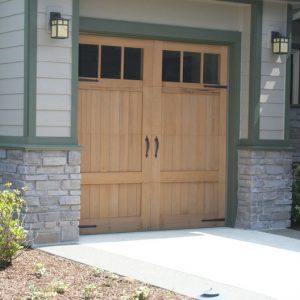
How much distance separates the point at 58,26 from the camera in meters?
7.65

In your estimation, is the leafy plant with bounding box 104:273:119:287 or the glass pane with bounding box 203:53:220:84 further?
the glass pane with bounding box 203:53:220:84

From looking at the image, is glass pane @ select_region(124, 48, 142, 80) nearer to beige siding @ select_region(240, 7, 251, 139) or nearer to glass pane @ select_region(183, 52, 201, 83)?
glass pane @ select_region(183, 52, 201, 83)

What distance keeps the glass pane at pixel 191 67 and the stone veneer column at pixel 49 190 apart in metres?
2.09

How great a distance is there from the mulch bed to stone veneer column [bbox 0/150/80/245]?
729 millimetres

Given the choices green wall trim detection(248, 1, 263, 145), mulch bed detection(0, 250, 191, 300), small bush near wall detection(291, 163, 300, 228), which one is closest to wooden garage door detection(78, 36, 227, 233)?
green wall trim detection(248, 1, 263, 145)

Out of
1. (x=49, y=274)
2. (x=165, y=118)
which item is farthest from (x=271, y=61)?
(x=49, y=274)

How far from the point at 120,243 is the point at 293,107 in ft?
14.1

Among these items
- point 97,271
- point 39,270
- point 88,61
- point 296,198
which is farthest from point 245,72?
point 39,270

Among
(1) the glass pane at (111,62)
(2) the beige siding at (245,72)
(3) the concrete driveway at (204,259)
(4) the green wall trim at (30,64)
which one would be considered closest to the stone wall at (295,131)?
(2) the beige siding at (245,72)

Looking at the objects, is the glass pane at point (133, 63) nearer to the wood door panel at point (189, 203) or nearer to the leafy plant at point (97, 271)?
the wood door panel at point (189, 203)

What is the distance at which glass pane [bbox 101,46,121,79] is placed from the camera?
8633 mm

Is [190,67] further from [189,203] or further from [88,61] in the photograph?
[189,203]

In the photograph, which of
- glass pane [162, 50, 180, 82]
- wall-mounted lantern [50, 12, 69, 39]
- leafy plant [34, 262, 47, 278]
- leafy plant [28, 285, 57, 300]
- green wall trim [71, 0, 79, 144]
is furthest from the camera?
glass pane [162, 50, 180, 82]

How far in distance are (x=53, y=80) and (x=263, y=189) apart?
327cm
